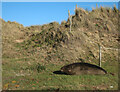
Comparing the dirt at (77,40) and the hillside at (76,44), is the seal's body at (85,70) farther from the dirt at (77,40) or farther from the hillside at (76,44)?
the dirt at (77,40)

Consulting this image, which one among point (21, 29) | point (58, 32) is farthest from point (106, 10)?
point (21, 29)

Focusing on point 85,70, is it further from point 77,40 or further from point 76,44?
point 77,40

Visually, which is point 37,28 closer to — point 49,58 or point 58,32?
point 58,32

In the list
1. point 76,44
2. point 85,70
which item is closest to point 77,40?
point 76,44

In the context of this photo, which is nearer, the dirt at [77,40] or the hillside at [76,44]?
the hillside at [76,44]

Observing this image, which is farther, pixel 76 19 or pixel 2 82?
pixel 76 19

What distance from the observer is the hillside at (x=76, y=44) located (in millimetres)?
15797

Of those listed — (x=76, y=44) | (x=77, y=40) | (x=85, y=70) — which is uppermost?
(x=77, y=40)

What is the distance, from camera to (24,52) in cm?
1939

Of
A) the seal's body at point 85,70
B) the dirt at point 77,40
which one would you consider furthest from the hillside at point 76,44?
the seal's body at point 85,70

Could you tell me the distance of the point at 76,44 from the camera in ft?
58.8

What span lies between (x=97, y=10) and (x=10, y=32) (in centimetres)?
1706

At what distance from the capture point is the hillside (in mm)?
15797

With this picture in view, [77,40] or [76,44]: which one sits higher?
[77,40]
